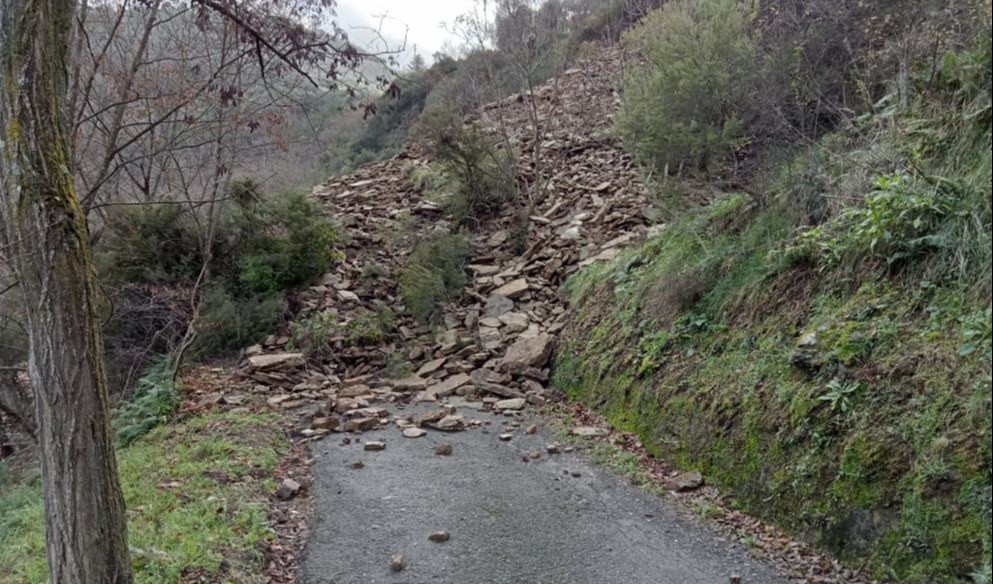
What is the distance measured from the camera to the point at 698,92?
29.8 feet

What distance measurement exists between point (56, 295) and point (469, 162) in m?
9.10

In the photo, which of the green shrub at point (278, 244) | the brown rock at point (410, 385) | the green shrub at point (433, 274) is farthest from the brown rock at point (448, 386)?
the green shrub at point (278, 244)

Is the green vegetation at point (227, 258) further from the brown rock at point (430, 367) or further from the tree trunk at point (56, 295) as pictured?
the tree trunk at point (56, 295)

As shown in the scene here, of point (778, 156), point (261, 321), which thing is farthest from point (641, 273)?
point (261, 321)

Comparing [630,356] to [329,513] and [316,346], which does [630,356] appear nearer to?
[329,513]

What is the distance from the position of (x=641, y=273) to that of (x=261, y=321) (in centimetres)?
538

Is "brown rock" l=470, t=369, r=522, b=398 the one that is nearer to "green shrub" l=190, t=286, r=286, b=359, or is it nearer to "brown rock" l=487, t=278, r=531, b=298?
"brown rock" l=487, t=278, r=531, b=298

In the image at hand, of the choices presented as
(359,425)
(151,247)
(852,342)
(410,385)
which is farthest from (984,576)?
(151,247)

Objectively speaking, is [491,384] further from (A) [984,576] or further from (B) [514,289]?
(A) [984,576]

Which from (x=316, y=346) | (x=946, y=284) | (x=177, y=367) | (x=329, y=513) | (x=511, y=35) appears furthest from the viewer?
(x=511, y=35)

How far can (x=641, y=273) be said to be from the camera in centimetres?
741

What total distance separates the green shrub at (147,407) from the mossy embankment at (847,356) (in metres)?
4.86

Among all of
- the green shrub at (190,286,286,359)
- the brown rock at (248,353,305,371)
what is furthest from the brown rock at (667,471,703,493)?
the green shrub at (190,286,286,359)

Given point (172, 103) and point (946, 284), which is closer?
point (946, 284)
